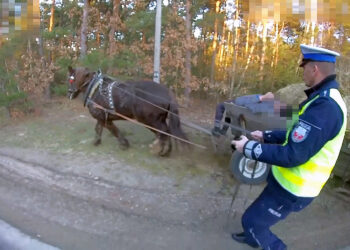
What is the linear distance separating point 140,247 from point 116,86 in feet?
10.3

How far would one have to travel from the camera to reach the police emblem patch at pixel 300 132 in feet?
6.13

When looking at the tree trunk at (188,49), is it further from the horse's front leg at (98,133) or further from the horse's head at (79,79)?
the horse's front leg at (98,133)

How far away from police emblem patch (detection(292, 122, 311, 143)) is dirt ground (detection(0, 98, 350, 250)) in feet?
5.64

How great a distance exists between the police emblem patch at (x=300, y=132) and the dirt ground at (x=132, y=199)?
1.72 metres

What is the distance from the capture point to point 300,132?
6.20ft

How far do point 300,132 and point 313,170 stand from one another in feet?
1.26

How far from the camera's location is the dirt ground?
3.24m

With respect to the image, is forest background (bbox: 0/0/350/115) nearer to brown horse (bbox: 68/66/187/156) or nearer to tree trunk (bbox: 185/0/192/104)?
tree trunk (bbox: 185/0/192/104)

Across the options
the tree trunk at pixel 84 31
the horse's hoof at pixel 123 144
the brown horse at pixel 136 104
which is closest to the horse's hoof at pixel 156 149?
the brown horse at pixel 136 104

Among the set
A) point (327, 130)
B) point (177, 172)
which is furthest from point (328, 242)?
point (177, 172)

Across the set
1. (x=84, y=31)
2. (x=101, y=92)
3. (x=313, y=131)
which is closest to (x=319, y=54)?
(x=313, y=131)

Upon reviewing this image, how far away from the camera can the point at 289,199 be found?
2.22m

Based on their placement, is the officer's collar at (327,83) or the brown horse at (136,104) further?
the brown horse at (136,104)

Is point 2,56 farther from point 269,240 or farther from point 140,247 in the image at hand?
point 269,240
